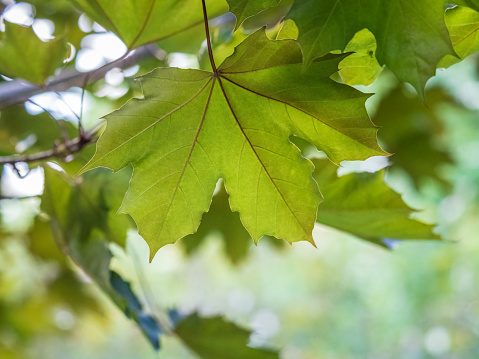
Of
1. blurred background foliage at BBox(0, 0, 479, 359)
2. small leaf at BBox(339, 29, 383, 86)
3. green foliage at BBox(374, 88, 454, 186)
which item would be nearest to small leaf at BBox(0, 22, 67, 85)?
blurred background foliage at BBox(0, 0, 479, 359)

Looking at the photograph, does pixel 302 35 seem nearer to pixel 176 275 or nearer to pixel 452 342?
pixel 452 342

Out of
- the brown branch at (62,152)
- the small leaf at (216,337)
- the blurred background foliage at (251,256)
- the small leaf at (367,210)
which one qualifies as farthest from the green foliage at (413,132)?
the brown branch at (62,152)

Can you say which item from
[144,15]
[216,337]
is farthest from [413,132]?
[144,15]

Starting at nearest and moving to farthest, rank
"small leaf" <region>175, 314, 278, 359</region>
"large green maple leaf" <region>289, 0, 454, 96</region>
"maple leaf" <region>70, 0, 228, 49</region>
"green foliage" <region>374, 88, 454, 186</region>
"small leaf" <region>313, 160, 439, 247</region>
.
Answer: "large green maple leaf" <region>289, 0, 454, 96</region> < "maple leaf" <region>70, 0, 228, 49</region> < "small leaf" <region>313, 160, 439, 247</region> < "small leaf" <region>175, 314, 278, 359</region> < "green foliage" <region>374, 88, 454, 186</region>

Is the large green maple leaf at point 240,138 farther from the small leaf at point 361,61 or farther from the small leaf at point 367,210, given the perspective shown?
the small leaf at point 367,210

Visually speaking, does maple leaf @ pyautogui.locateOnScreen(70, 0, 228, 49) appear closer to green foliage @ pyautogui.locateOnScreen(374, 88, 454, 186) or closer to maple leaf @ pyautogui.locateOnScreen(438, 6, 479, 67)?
maple leaf @ pyautogui.locateOnScreen(438, 6, 479, 67)

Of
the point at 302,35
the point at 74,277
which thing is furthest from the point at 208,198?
the point at 74,277
